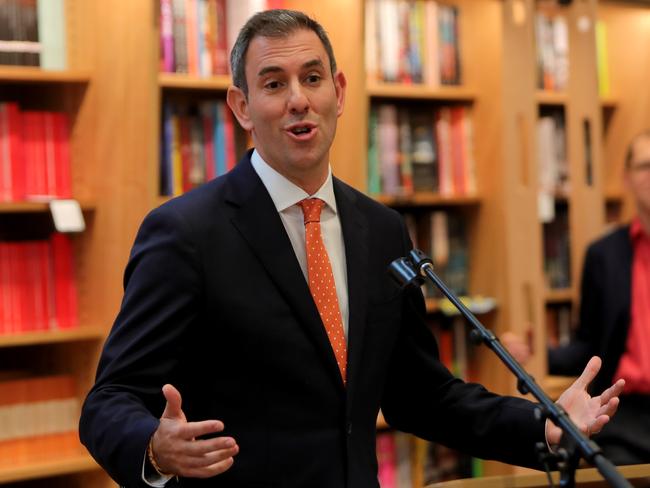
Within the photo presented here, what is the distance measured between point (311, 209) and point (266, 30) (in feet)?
1.09

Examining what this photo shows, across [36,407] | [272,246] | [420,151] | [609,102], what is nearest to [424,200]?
[420,151]

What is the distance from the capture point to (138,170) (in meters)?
3.19

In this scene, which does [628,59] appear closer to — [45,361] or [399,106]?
[399,106]

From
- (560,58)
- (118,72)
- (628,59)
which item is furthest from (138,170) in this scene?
(628,59)

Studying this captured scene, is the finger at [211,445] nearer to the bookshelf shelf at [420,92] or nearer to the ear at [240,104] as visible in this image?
the ear at [240,104]

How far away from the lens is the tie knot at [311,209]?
1.88 m

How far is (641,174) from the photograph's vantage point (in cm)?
372

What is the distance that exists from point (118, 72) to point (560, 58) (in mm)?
2172

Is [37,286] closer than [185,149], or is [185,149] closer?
[37,286]

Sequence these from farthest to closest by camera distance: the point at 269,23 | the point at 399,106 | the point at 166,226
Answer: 1. the point at 399,106
2. the point at 269,23
3. the point at 166,226

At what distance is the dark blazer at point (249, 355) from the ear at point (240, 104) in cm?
11

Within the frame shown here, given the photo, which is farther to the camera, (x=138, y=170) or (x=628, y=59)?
(x=628, y=59)

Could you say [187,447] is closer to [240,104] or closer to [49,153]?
[240,104]

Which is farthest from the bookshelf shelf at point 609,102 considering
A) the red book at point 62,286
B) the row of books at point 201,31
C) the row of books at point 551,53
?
the red book at point 62,286
